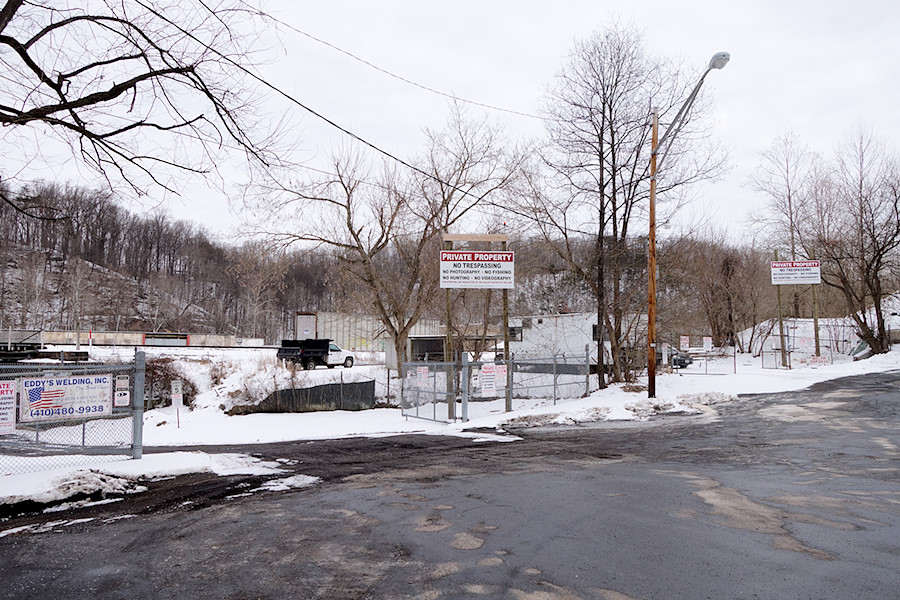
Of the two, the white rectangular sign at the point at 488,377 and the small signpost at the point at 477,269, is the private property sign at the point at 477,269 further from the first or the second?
the white rectangular sign at the point at 488,377

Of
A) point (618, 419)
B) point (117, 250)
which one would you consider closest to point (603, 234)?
point (618, 419)

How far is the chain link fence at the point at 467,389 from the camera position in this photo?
17375mm

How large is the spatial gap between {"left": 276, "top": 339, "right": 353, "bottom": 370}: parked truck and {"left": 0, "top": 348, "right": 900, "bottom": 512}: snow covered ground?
9.43 feet

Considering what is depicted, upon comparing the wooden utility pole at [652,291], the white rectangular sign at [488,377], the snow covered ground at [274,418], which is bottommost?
the snow covered ground at [274,418]

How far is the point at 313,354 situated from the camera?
124 feet

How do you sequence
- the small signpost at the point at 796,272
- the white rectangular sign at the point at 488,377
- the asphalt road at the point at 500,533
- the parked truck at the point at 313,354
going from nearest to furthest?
the asphalt road at the point at 500,533 < the white rectangular sign at the point at 488,377 < the small signpost at the point at 796,272 < the parked truck at the point at 313,354

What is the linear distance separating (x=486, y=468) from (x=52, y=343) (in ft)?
183

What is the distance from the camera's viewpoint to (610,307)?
23859 millimetres

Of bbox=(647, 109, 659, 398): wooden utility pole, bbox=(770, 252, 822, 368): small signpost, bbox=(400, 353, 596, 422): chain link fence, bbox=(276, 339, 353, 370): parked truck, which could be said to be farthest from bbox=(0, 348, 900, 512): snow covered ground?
bbox=(770, 252, 822, 368): small signpost

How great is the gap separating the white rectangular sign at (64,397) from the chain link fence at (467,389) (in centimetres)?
947

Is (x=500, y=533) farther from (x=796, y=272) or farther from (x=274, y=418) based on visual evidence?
(x=796, y=272)

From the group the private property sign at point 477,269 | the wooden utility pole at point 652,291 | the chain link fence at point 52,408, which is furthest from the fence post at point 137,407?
the wooden utility pole at point 652,291

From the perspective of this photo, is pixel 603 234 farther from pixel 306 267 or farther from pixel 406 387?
pixel 306 267

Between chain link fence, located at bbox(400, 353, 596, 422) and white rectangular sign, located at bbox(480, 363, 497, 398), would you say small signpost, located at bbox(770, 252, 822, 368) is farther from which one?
white rectangular sign, located at bbox(480, 363, 497, 398)
